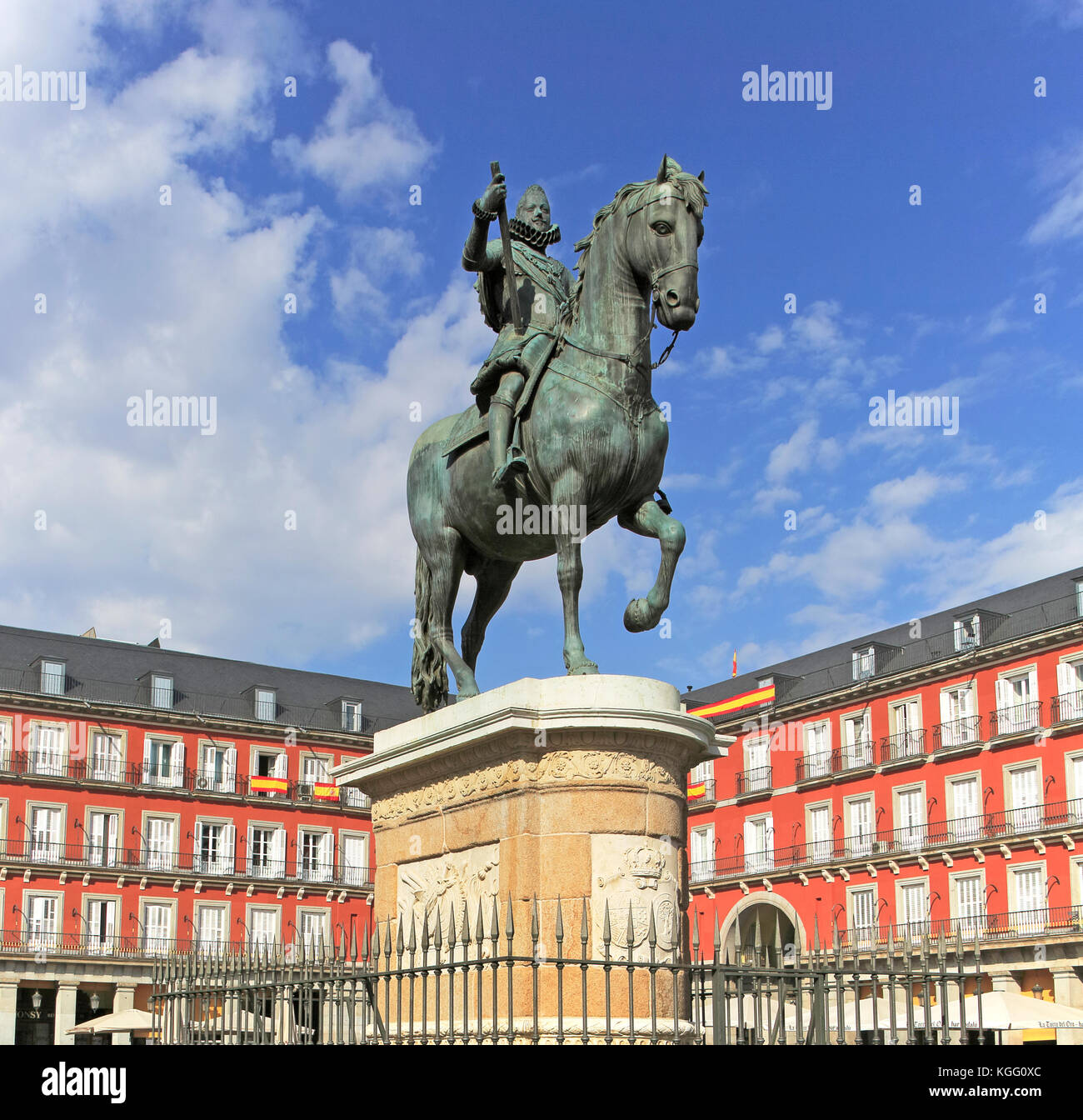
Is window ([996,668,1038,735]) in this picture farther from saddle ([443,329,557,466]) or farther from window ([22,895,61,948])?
saddle ([443,329,557,466])

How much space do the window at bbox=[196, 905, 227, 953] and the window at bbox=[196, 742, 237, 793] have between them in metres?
4.81

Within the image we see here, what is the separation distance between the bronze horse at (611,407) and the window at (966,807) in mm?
45517

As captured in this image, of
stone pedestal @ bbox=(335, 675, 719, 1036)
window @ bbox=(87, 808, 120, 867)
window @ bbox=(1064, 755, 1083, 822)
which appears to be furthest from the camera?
window @ bbox=(87, 808, 120, 867)

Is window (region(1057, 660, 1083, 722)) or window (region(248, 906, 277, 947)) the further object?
window (region(248, 906, 277, 947))

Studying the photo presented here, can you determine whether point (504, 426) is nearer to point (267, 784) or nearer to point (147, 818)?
point (147, 818)

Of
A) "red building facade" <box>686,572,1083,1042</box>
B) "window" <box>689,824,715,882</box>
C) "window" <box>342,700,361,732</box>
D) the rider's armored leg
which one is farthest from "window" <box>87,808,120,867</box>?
the rider's armored leg

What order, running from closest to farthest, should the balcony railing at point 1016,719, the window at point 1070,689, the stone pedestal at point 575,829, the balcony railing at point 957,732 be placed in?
the stone pedestal at point 575,829 → the window at point 1070,689 → the balcony railing at point 1016,719 → the balcony railing at point 957,732

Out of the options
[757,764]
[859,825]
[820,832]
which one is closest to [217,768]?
[757,764]

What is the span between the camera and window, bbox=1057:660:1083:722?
1934 inches

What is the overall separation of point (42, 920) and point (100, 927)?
2.28 m

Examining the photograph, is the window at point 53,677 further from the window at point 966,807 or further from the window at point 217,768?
the window at point 966,807

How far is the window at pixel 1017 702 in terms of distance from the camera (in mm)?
50844

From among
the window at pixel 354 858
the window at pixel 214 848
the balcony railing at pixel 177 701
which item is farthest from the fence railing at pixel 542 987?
the window at pixel 354 858
